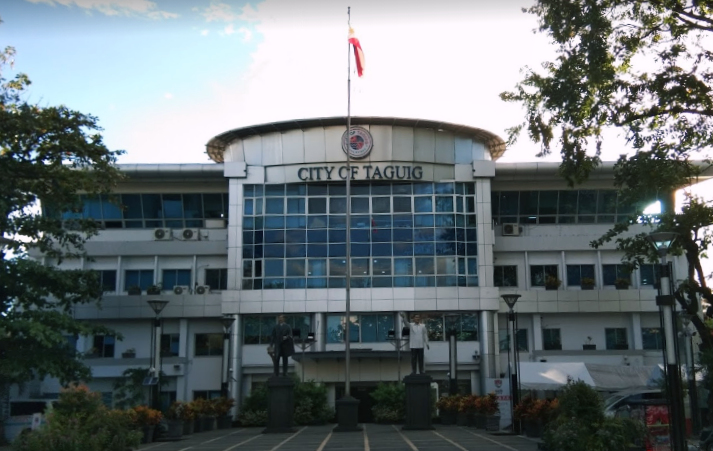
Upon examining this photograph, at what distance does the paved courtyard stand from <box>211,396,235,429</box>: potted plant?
6296 mm

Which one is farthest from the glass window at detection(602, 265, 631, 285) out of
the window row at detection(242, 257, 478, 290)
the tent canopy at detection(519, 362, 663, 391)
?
the tent canopy at detection(519, 362, 663, 391)

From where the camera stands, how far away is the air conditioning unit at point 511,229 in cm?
4728

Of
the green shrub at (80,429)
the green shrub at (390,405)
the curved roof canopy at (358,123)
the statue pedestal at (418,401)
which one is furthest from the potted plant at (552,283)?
the green shrub at (80,429)

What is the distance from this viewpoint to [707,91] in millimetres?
18484

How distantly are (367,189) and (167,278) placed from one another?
13544 mm

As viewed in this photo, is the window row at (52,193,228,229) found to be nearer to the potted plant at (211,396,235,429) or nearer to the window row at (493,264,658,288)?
the potted plant at (211,396,235,429)

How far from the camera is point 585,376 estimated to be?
3084 centimetres

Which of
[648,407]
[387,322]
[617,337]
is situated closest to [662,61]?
[648,407]

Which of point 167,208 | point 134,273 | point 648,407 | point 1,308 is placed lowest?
point 648,407

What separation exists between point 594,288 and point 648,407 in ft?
99.7

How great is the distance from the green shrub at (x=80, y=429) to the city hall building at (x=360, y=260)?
25.3 m

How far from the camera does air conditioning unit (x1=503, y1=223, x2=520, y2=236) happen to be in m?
47.3

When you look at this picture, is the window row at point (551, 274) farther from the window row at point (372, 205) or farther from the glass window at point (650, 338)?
the window row at point (372, 205)

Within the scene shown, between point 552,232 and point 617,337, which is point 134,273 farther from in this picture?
point 617,337
